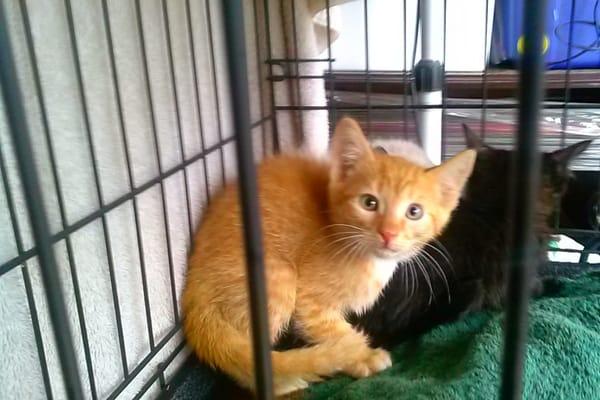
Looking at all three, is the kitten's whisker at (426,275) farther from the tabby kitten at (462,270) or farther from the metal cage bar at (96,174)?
the metal cage bar at (96,174)

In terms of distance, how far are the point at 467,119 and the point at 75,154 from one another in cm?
138

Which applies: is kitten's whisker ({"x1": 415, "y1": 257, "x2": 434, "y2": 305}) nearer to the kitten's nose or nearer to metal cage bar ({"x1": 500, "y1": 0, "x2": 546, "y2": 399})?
the kitten's nose

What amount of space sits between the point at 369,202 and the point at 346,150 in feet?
0.37

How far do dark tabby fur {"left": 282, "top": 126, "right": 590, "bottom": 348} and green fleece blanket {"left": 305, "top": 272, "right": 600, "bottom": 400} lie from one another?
38 mm

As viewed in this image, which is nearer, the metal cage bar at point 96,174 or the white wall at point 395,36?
the metal cage bar at point 96,174

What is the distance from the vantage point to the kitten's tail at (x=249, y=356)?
36.6 inches

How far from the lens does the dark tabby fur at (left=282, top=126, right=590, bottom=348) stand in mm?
1110

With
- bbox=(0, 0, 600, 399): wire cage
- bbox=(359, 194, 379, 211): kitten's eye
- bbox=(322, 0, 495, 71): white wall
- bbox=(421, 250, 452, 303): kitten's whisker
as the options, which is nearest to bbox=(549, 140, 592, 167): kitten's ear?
bbox=(0, 0, 600, 399): wire cage

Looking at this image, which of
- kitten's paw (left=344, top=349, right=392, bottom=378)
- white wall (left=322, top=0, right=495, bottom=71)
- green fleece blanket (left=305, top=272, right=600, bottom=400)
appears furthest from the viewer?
white wall (left=322, top=0, right=495, bottom=71)

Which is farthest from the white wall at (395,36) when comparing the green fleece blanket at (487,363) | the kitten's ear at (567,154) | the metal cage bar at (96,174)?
the metal cage bar at (96,174)

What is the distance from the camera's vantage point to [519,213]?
0.32 m

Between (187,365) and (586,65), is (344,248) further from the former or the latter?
(586,65)

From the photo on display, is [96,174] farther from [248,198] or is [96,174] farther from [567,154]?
[567,154]

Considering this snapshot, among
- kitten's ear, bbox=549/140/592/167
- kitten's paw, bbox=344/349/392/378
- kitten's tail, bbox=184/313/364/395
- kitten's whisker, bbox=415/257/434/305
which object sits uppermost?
kitten's ear, bbox=549/140/592/167
